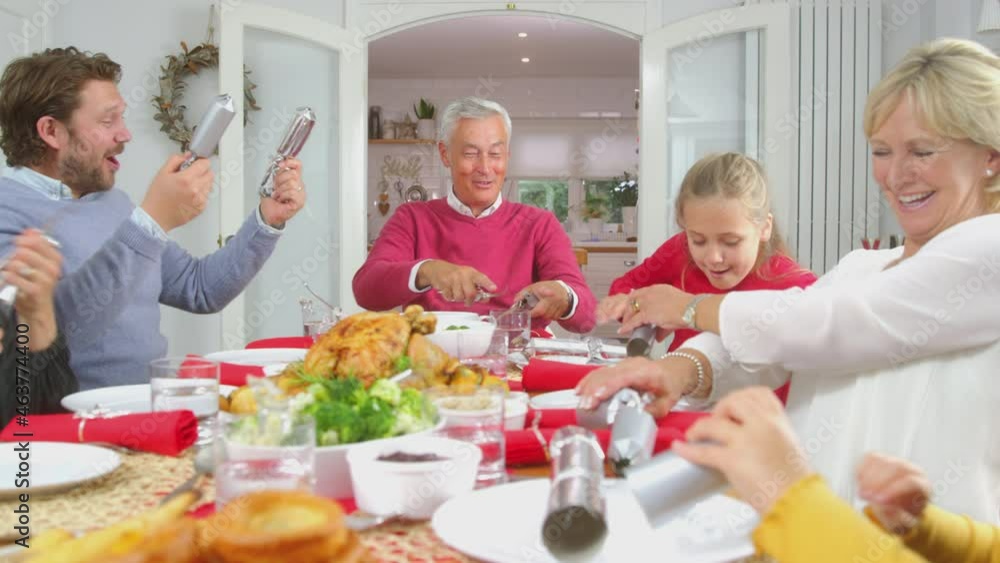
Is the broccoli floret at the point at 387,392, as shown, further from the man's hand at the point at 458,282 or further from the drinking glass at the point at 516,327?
the man's hand at the point at 458,282

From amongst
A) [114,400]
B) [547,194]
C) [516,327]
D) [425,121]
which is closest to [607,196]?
[547,194]

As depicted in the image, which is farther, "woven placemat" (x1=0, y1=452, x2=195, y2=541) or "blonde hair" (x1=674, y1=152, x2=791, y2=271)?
"blonde hair" (x1=674, y1=152, x2=791, y2=271)

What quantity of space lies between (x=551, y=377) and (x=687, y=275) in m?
0.92

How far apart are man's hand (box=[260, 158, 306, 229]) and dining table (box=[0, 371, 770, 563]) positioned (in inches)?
50.5

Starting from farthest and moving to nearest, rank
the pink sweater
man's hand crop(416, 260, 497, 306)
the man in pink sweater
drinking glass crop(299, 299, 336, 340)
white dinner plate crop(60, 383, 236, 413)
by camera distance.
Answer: the pink sweater < the man in pink sweater < man's hand crop(416, 260, 497, 306) < drinking glass crop(299, 299, 336, 340) < white dinner plate crop(60, 383, 236, 413)

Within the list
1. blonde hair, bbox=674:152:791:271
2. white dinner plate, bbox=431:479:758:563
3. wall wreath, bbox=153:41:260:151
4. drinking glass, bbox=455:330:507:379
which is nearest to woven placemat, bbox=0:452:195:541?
white dinner plate, bbox=431:479:758:563

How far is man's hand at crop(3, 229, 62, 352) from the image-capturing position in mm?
1388

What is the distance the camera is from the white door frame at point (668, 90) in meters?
4.43

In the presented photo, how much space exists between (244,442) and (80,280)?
1.05m

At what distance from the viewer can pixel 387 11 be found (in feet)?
15.4

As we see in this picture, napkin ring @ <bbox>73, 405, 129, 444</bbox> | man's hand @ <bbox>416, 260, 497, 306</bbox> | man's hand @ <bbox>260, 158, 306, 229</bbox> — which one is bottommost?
napkin ring @ <bbox>73, 405, 129, 444</bbox>

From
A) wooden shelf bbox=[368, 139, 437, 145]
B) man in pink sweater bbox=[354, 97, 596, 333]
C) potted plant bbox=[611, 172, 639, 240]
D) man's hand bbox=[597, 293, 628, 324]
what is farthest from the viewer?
potted plant bbox=[611, 172, 639, 240]

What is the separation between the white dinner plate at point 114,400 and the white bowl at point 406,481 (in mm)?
560

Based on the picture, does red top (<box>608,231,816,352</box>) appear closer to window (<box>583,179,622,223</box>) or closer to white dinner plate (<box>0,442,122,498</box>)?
white dinner plate (<box>0,442,122,498</box>)
